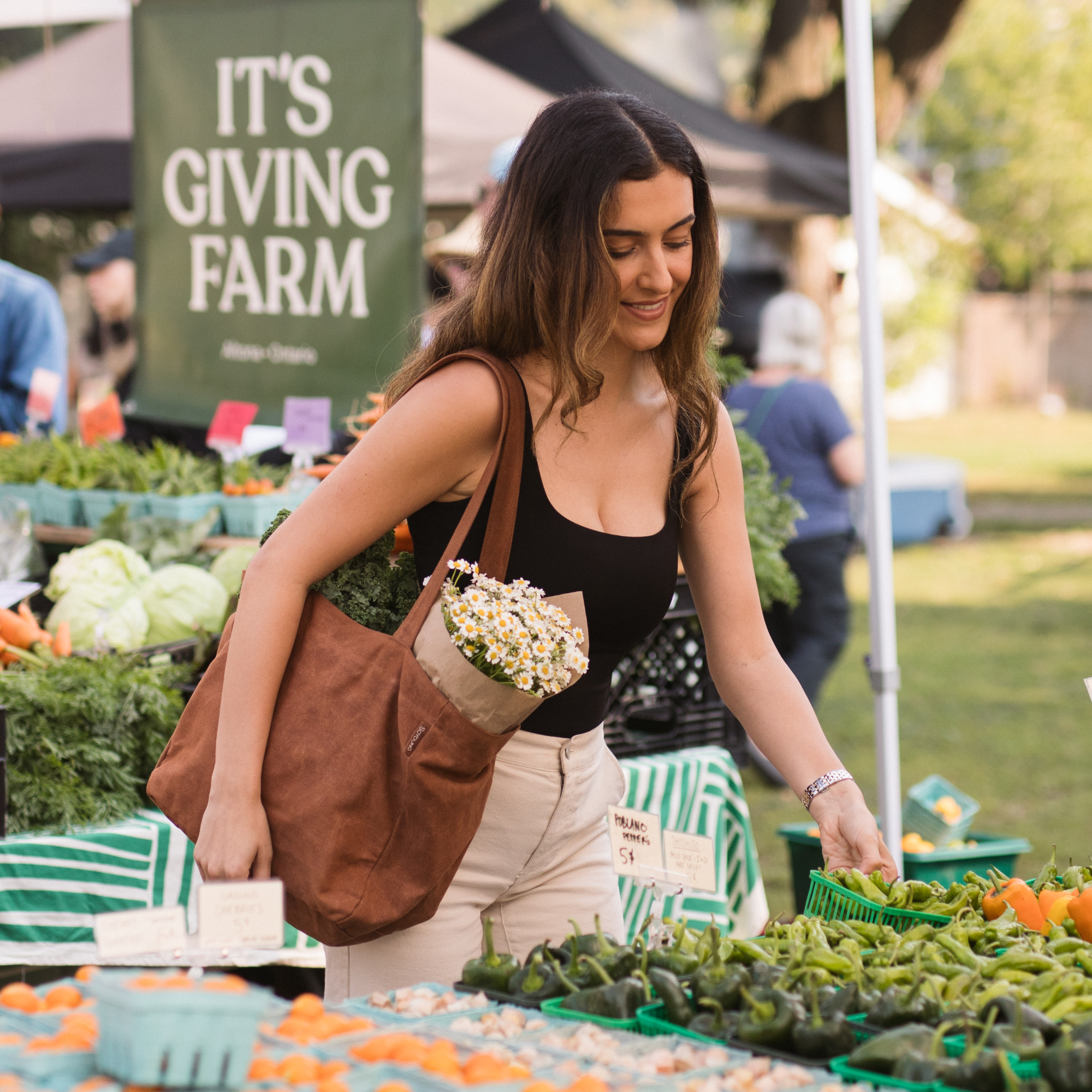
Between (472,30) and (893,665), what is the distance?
621cm

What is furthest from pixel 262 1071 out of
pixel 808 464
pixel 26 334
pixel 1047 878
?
pixel 808 464

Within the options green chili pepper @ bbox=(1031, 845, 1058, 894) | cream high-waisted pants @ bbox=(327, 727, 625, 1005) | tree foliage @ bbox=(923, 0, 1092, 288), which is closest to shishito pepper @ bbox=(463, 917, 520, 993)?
cream high-waisted pants @ bbox=(327, 727, 625, 1005)

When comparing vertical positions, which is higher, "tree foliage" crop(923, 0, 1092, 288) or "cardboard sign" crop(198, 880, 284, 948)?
"tree foliage" crop(923, 0, 1092, 288)

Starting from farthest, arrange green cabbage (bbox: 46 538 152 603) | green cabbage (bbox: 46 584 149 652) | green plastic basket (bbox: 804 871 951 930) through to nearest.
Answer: green cabbage (bbox: 46 538 152 603)
green cabbage (bbox: 46 584 149 652)
green plastic basket (bbox: 804 871 951 930)

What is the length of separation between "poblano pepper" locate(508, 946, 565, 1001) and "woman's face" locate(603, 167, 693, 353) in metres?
0.80

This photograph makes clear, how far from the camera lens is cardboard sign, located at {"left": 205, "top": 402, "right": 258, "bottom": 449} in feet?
13.3

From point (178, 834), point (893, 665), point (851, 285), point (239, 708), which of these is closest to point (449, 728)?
point (239, 708)

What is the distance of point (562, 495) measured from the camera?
1.87 meters

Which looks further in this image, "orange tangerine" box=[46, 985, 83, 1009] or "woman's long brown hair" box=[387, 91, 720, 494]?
"woman's long brown hair" box=[387, 91, 720, 494]

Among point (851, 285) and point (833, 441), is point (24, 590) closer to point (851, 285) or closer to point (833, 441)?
point (833, 441)

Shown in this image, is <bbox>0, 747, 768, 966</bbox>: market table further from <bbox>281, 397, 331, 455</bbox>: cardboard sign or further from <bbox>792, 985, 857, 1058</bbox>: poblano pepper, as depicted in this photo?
<bbox>281, 397, 331, 455</bbox>: cardboard sign

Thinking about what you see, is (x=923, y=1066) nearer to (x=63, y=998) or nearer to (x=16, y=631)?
(x=63, y=998)

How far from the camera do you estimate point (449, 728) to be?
5.54 ft

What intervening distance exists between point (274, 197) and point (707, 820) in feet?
7.16
